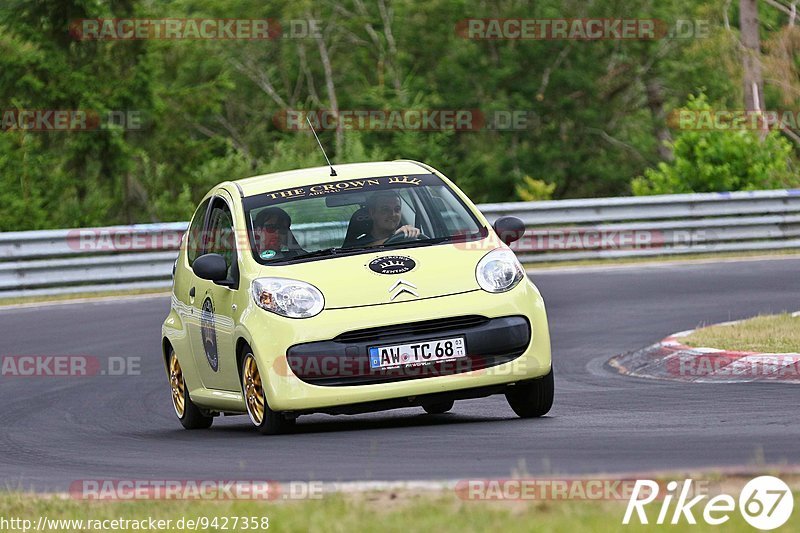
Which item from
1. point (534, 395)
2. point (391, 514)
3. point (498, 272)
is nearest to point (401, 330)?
point (498, 272)

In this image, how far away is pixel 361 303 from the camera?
8.73 metres

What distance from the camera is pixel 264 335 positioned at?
28.8ft

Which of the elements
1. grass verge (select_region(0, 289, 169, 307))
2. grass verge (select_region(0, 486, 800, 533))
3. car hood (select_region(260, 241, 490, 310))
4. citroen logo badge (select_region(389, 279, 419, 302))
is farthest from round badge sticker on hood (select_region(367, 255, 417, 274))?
grass verge (select_region(0, 289, 169, 307))

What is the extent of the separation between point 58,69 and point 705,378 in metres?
23.0

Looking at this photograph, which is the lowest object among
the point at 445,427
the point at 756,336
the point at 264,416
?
the point at 756,336

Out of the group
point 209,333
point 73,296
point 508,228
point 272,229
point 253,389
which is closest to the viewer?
point 253,389

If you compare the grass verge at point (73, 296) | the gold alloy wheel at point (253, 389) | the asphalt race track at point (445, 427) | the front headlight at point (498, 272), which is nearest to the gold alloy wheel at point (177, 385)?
the asphalt race track at point (445, 427)

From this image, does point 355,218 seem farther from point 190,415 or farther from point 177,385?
point 177,385

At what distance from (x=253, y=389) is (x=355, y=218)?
4.17 feet

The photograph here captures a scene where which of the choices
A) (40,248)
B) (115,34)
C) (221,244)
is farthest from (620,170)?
(221,244)

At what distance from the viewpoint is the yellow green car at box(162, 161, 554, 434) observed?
28.4 ft

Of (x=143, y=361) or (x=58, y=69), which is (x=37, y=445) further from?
(x=58, y=69)

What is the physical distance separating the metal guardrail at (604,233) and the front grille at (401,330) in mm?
12873

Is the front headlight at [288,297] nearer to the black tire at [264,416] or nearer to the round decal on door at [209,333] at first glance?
the black tire at [264,416]
